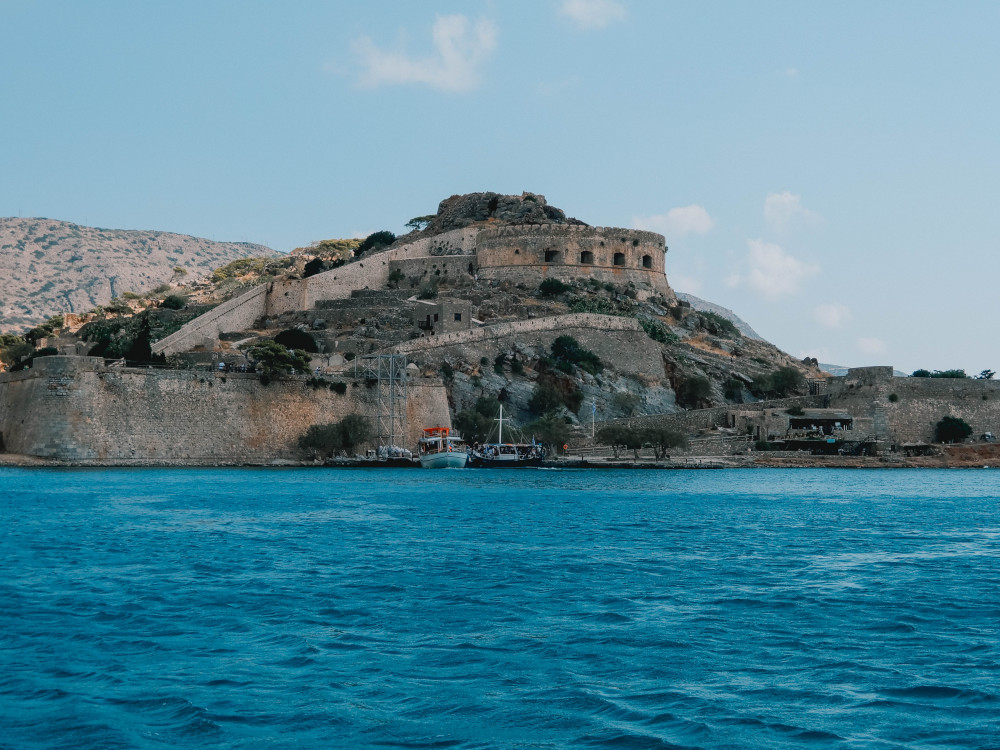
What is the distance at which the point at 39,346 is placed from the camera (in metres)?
47.9

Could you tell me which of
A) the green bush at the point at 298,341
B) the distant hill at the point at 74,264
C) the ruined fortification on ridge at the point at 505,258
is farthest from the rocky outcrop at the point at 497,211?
the distant hill at the point at 74,264

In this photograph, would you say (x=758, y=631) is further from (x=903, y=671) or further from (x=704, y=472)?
(x=704, y=472)

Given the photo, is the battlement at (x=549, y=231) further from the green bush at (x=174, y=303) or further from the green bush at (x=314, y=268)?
the green bush at (x=174, y=303)

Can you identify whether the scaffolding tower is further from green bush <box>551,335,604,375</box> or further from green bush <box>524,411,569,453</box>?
green bush <box>551,335,604,375</box>

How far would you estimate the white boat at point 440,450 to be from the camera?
39181 mm

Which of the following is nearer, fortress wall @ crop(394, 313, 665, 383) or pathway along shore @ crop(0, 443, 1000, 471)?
pathway along shore @ crop(0, 443, 1000, 471)

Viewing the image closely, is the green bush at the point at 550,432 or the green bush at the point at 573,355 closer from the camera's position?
the green bush at the point at 550,432

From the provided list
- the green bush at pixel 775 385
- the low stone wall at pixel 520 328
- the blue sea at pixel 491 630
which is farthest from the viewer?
the green bush at pixel 775 385

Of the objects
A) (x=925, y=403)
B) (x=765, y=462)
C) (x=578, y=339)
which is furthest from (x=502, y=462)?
(x=925, y=403)

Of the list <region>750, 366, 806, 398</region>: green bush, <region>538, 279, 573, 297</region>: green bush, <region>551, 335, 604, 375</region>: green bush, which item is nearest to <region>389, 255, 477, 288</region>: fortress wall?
<region>538, 279, 573, 297</region>: green bush

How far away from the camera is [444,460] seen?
39.2 metres

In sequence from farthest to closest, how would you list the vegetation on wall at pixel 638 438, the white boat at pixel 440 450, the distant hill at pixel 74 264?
1. the distant hill at pixel 74 264
2. the vegetation on wall at pixel 638 438
3. the white boat at pixel 440 450

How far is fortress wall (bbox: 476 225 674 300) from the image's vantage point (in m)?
55.2

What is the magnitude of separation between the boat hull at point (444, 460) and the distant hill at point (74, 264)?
228ft
